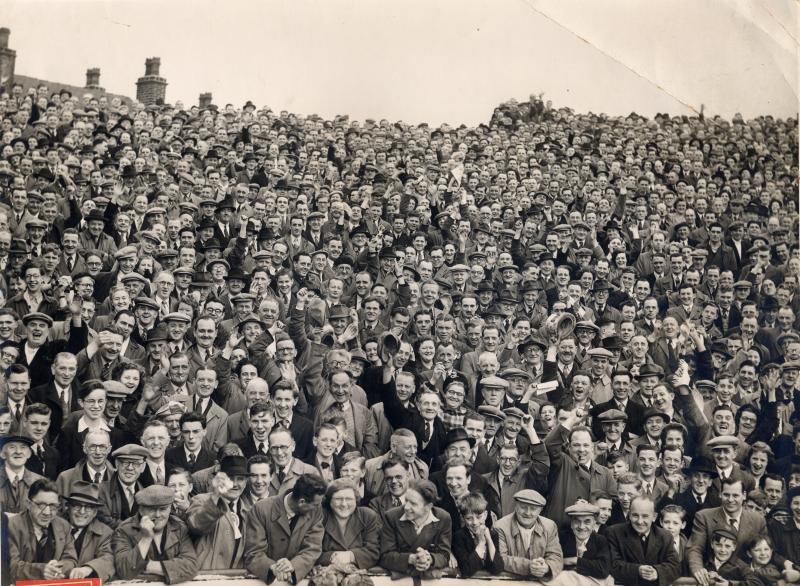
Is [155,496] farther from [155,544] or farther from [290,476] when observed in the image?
[290,476]

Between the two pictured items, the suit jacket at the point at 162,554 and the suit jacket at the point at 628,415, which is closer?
the suit jacket at the point at 162,554

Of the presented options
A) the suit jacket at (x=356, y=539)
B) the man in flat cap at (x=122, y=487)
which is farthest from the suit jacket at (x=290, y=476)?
the man in flat cap at (x=122, y=487)

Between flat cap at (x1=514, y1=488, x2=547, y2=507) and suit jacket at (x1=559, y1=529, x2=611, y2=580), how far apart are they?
0.75ft

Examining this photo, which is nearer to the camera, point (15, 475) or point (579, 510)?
point (15, 475)

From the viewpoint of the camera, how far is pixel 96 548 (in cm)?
523

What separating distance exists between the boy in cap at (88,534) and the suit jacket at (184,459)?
0.44 metres

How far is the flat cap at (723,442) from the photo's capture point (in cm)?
580

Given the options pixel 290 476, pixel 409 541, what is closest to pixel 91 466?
pixel 290 476

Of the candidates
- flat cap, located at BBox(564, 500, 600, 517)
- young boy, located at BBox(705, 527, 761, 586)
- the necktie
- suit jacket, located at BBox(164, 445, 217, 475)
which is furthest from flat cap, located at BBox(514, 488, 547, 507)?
suit jacket, located at BBox(164, 445, 217, 475)

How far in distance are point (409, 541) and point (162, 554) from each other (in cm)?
146

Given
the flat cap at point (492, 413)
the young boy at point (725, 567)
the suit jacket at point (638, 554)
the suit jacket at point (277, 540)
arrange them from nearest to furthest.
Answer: the suit jacket at point (277, 540)
the suit jacket at point (638, 554)
the young boy at point (725, 567)
the flat cap at point (492, 413)

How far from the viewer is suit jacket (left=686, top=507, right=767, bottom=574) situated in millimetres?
5613

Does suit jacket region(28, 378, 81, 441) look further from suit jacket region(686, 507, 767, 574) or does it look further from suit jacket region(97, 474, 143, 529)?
suit jacket region(686, 507, 767, 574)

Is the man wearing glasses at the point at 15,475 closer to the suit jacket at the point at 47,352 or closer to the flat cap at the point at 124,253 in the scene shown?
the suit jacket at the point at 47,352
